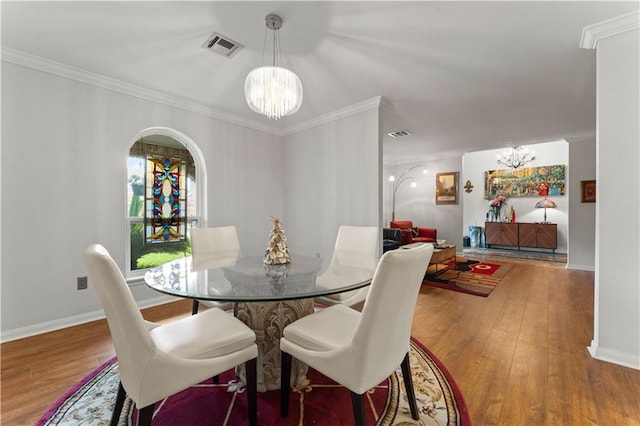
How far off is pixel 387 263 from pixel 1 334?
3212 mm

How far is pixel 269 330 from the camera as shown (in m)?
1.69

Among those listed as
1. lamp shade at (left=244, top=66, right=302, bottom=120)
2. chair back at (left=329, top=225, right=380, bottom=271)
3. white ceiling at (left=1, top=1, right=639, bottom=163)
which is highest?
white ceiling at (left=1, top=1, right=639, bottom=163)

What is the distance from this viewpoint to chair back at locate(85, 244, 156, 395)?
1.00 metres

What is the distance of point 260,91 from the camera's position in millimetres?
1832

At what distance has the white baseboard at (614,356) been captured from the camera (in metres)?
1.88

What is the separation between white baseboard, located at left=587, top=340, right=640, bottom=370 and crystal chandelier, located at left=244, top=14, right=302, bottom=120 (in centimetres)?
286

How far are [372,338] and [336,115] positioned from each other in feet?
10.4

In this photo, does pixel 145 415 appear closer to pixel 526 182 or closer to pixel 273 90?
pixel 273 90

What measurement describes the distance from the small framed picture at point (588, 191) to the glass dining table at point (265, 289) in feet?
17.5

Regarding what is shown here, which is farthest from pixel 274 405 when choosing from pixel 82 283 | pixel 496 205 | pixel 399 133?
pixel 496 205

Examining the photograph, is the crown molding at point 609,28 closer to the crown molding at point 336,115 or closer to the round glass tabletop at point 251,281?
the crown molding at point 336,115

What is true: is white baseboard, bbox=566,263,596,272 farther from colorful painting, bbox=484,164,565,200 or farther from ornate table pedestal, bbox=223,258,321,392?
ornate table pedestal, bbox=223,258,321,392

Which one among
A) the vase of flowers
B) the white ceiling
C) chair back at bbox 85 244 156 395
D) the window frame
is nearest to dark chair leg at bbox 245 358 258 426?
chair back at bbox 85 244 156 395

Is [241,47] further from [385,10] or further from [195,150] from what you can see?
[195,150]
